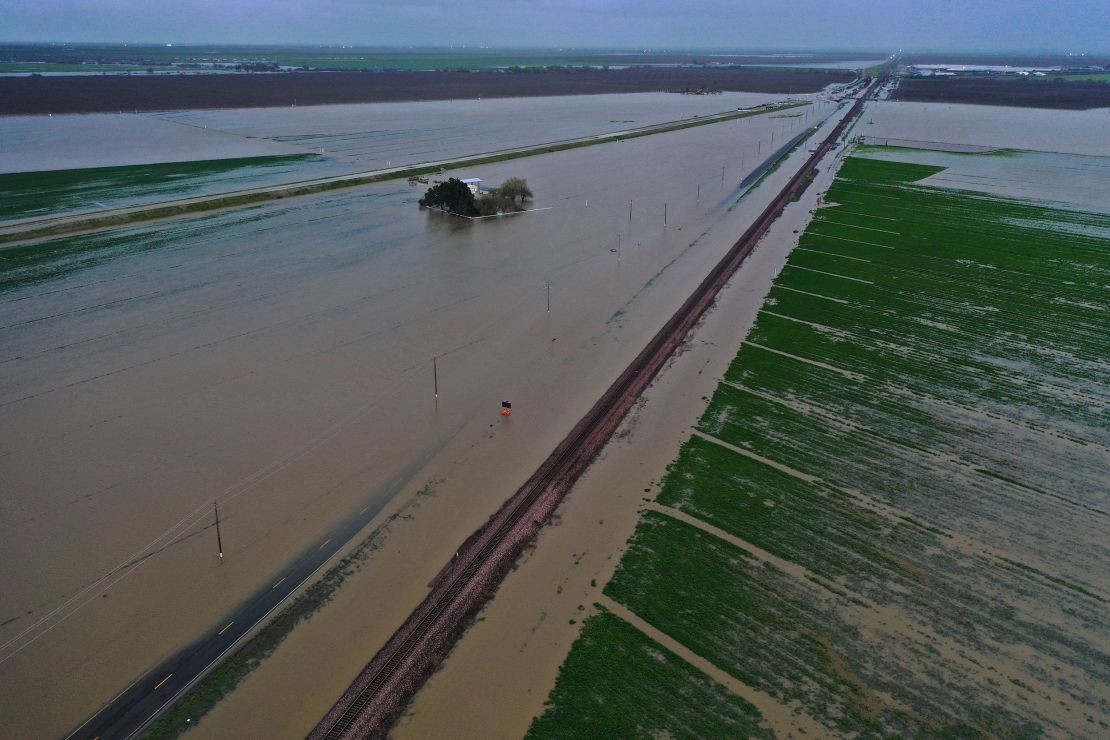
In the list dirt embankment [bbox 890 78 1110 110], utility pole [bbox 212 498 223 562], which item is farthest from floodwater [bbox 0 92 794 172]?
dirt embankment [bbox 890 78 1110 110]

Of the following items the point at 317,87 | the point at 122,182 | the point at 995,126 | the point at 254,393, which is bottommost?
the point at 254,393

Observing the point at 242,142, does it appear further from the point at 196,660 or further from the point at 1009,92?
the point at 1009,92

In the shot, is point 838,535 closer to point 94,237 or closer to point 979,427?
point 979,427

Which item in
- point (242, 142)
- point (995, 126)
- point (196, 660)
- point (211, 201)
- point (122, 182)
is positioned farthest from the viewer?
point (995, 126)

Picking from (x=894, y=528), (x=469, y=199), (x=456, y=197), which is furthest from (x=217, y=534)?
(x=456, y=197)

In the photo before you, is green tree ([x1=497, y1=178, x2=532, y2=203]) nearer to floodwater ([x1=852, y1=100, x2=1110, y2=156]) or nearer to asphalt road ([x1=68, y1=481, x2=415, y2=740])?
asphalt road ([x1=68, y1=481, x2=415, y2=740])

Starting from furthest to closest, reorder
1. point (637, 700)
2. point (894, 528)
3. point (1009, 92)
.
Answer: point (1009, 92) → point (894, 528) → point (637, 700)
